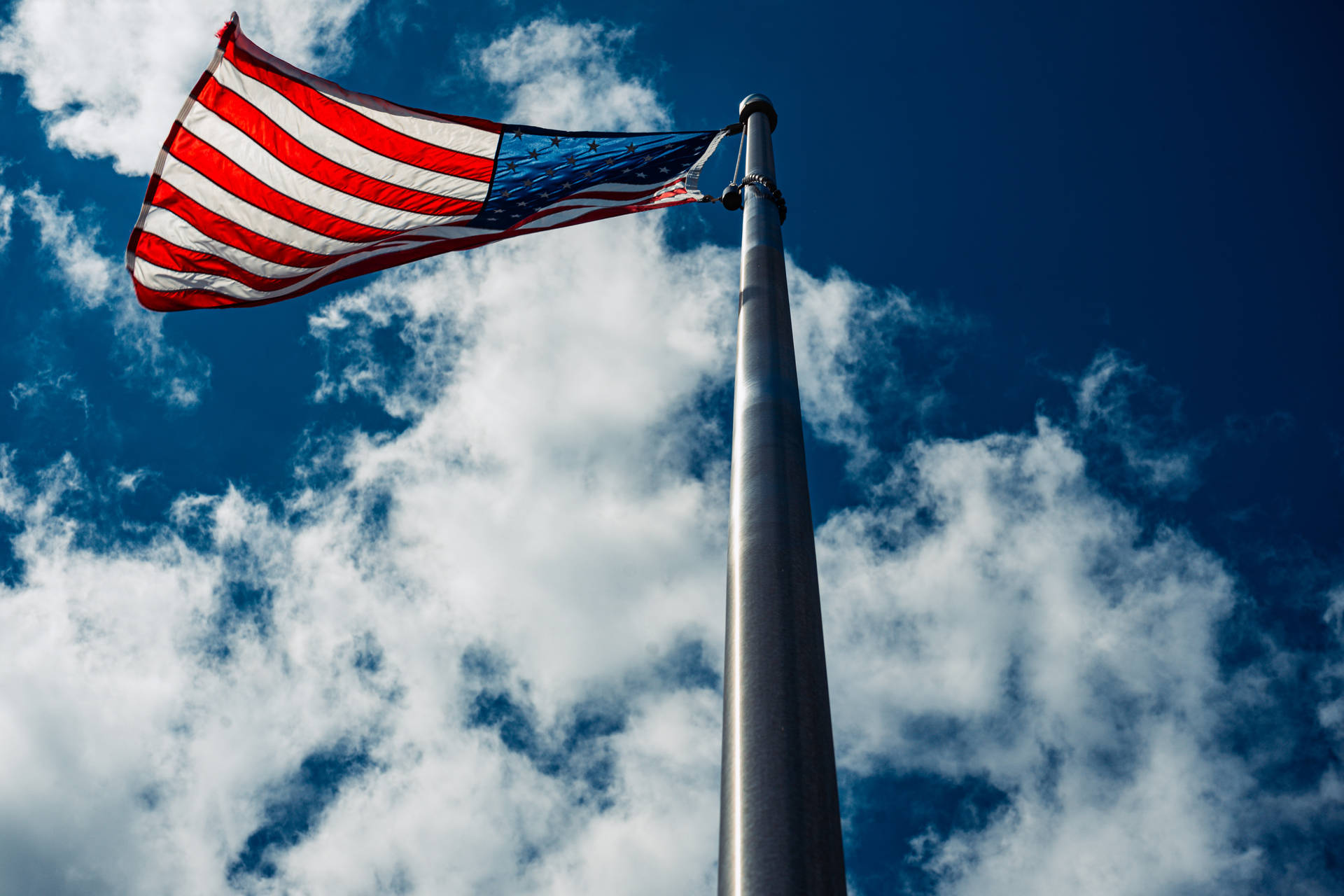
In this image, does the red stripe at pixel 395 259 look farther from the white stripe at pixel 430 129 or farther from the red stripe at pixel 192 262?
the white stripe at pixel 430 129

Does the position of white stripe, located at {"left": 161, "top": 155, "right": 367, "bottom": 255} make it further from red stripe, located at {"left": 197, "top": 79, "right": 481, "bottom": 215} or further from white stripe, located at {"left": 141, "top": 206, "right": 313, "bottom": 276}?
red stripe, located at {"left": 197, "top": 79, "right": 481, "bottom": 215}

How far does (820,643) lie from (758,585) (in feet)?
2.16

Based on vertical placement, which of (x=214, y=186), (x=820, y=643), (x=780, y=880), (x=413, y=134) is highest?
(x=413, y=134)

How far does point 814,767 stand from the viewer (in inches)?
255

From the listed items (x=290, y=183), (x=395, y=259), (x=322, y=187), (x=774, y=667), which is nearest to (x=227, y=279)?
(x=290, y=183)

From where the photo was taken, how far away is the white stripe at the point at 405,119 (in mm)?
15797

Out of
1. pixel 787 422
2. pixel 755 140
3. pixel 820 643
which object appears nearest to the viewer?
pixel 820 643

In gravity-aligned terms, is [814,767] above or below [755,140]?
below

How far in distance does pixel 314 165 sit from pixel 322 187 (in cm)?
37

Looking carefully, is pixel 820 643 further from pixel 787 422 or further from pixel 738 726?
pixel 787 422

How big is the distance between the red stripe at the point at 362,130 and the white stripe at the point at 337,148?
2.9 inches

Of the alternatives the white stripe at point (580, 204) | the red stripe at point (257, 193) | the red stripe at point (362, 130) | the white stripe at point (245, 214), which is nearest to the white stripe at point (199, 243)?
the white stripe at point (245, 214)

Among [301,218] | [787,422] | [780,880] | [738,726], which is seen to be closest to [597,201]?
[301,218]

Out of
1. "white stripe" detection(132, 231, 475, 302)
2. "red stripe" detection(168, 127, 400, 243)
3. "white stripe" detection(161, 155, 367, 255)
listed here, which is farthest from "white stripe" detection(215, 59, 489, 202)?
"white stripe" detection(161, 155, 367, 255)
